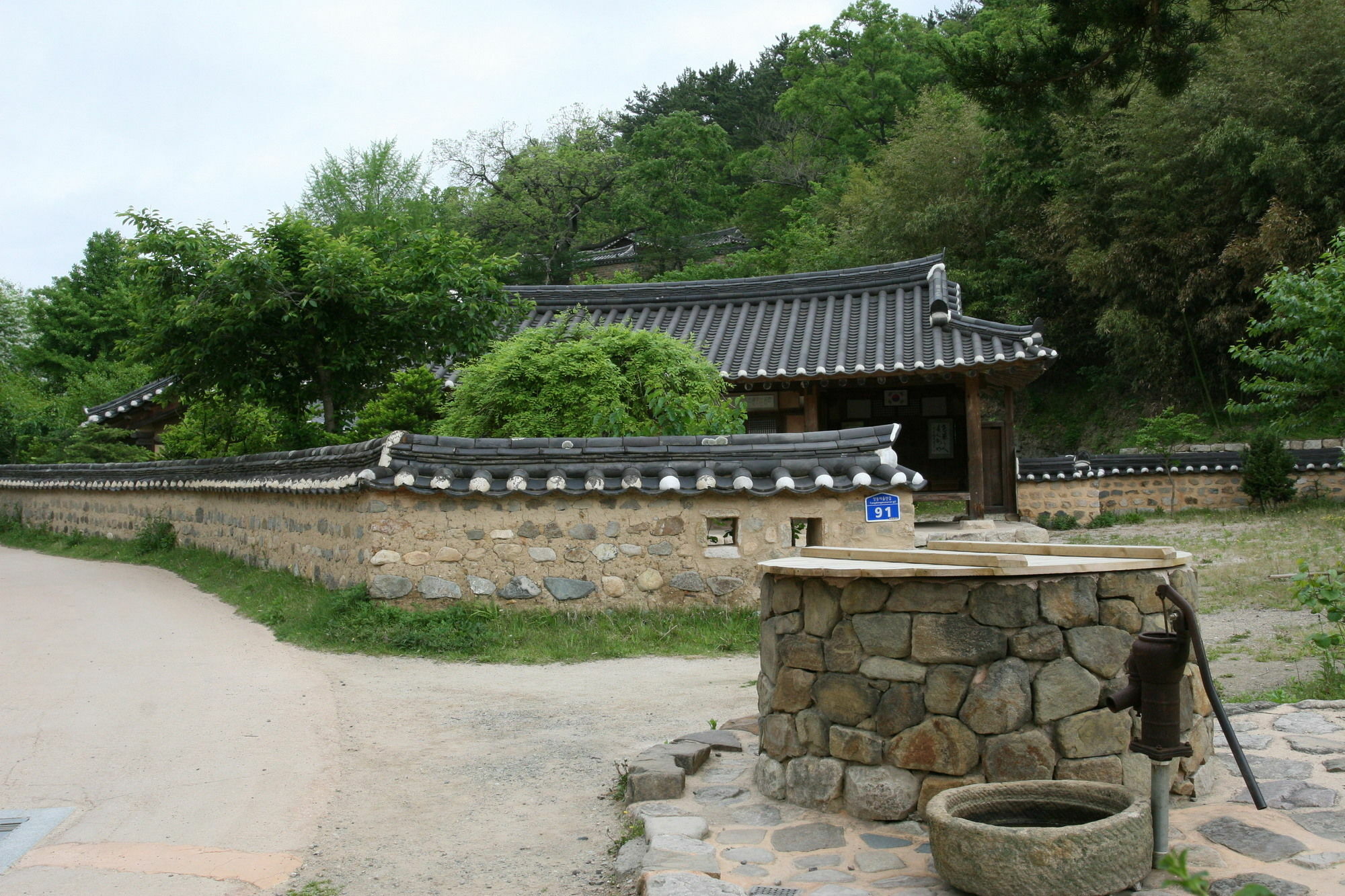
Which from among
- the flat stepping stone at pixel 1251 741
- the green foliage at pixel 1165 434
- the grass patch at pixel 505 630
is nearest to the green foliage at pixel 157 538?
the grass patch at pixel 505 630

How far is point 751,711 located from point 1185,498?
16402 millimetres

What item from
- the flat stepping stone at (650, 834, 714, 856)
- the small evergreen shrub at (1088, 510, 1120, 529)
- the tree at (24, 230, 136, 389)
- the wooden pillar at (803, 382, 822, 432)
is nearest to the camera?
the flat stepping stone at (650, 834, 714, 856)

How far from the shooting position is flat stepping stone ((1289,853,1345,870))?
129 inches


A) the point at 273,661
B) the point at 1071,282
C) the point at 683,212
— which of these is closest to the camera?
the point at 273,661

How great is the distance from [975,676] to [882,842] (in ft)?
2.38

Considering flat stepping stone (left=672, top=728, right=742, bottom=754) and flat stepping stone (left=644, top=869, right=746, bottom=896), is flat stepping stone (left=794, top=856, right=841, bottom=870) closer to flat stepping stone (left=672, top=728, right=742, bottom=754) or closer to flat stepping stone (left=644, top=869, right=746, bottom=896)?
flat stepping stone (left=644, top=869, right=746, bottom=896)

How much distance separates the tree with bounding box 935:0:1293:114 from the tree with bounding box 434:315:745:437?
4.28m

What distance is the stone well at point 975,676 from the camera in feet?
12.3

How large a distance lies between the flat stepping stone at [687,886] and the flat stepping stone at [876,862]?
499mm

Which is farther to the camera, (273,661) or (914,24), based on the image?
(914,24)

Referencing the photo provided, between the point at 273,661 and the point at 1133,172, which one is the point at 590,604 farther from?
the point at 1133,172

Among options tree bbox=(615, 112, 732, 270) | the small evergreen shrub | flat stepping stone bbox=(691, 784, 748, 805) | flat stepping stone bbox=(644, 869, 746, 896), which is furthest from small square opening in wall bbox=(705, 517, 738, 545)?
tree bbox=(615, 112, 732, 270)

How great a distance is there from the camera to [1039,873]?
309cm

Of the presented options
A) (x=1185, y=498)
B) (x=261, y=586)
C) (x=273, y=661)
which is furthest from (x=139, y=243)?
(x=1185, y=498)
